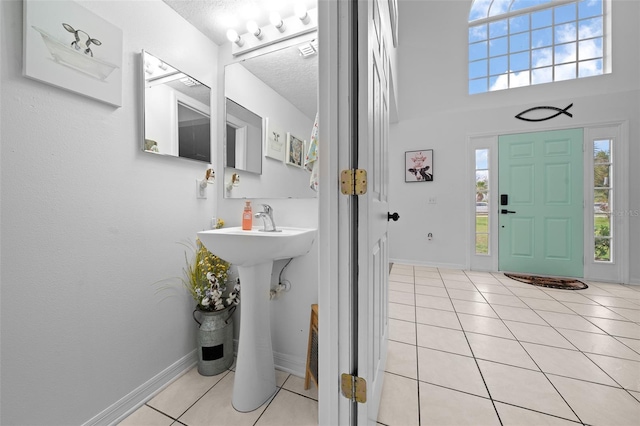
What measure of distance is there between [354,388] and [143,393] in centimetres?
116

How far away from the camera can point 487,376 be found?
4.78 ft

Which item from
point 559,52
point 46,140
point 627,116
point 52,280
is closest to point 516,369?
point 52,280

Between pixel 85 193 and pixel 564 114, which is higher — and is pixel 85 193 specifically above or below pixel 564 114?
below

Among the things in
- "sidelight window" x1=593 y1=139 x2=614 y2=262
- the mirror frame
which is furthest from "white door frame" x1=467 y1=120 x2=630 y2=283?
the mirror frame

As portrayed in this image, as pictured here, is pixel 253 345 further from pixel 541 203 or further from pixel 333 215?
pixel 541 203

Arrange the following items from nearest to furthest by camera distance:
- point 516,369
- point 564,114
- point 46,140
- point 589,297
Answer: point 46,140
point 516,369
point 589,297
point 564,114

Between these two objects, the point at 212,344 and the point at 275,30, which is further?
the point at 275,30

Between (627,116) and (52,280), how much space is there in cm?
518

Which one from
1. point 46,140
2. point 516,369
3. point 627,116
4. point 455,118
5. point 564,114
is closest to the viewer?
point 46,140

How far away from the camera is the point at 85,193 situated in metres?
1.12

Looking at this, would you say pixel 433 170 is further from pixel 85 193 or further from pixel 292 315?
pixel 85 193

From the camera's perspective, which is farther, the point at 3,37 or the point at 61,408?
the point at 61,408

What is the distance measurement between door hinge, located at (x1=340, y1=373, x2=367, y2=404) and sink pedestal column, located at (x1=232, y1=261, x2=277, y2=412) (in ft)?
1.95

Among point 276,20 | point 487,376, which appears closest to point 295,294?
point 487,376
